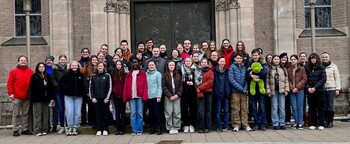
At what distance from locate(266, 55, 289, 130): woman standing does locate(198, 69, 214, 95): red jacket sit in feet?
4.82

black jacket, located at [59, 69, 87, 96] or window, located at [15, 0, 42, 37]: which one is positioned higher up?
window, located at [15, 0, 42, 37]

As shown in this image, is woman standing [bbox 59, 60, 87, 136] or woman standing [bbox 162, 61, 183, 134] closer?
woman standing [bbox 162, 61, 183, 134]

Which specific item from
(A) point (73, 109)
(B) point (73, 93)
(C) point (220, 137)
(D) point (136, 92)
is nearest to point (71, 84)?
(B) point (73, 93)

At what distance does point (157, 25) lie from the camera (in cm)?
1609

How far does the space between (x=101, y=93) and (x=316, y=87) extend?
533 centimetres

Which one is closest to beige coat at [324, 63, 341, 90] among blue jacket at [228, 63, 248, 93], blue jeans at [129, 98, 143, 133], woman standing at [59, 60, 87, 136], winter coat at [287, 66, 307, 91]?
winter coat at [287, 66, 307, 91]

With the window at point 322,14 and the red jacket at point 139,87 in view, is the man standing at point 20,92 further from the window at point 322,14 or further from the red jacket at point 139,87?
the window at point 322,14

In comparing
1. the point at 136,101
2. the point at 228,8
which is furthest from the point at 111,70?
the point at 228,8

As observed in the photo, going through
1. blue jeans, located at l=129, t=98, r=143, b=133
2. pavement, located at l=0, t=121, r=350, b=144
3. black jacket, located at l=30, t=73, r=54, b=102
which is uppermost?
black jacket, located at l=30, t=73, r=54, b=102

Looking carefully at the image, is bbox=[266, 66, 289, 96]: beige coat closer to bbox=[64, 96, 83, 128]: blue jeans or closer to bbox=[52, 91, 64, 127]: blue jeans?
bbox=[64, 96, 83, 128]: blue jeans

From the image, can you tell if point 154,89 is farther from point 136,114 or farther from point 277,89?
point 277,89

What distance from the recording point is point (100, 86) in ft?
37.5

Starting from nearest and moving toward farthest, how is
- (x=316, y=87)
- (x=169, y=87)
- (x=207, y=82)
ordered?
(x=207, y=82) < (x=169, y=87) < (x=316, y=87)

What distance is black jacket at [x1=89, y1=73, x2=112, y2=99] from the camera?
11422mm
